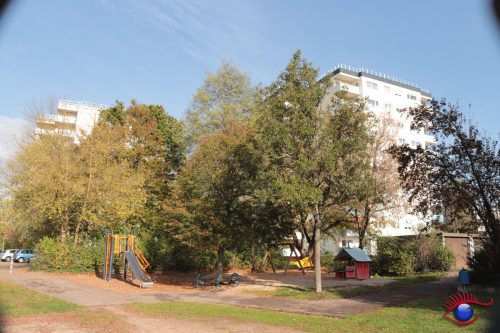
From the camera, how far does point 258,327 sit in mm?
10602

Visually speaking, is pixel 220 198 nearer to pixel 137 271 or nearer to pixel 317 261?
pixel 137 271

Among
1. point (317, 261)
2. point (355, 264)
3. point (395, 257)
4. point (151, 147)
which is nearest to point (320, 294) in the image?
point (317, 261)

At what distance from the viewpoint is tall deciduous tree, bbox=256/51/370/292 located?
1709cm

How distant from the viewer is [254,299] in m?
16.9

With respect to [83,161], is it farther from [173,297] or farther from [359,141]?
[359,141]

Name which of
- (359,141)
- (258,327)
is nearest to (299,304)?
(258,327)

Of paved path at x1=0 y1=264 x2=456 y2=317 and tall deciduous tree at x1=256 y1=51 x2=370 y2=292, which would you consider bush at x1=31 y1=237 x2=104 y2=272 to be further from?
tall deciduous tree at x1=256 y1=51 x2=370 y2=292

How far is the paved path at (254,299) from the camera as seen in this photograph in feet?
46.2

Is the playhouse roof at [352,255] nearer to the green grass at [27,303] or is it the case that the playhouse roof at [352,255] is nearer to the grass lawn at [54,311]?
the grass lawn at [54,311]

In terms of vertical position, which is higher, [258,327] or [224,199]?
[224,199]

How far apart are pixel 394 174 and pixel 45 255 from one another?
2516cm

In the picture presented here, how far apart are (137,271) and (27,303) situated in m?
8.61

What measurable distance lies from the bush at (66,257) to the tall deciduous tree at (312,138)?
1521cm

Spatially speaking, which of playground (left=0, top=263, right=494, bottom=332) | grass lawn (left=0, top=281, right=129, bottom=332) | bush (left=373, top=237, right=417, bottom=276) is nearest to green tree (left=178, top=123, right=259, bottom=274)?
playground (left=0, top=263, right=494, bottom=332)
